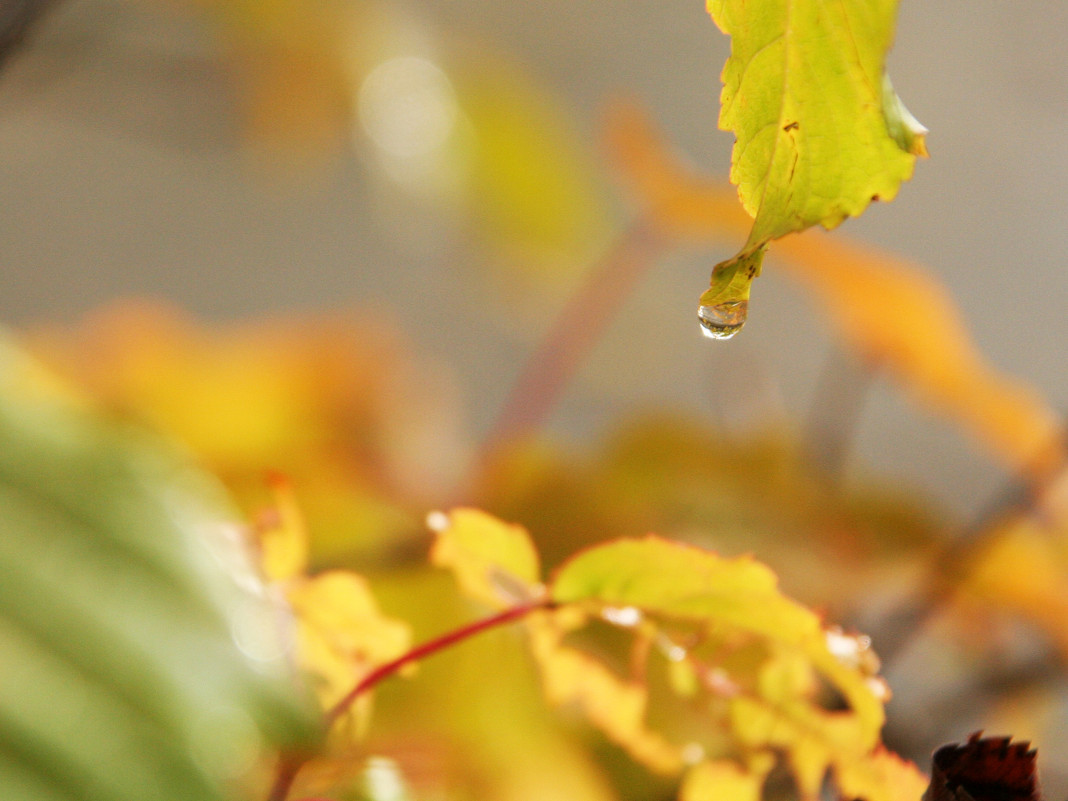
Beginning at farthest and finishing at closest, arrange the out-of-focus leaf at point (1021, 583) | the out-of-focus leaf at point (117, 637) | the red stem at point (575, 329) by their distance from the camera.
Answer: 1. the red stem at point (575, 329)
2. the out-of-focus leaf at point (1021, 583)
3. the out-of-focus leaf at point (117, 637)

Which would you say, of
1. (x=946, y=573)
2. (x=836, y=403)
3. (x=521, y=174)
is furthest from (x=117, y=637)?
(x=836, y=403)

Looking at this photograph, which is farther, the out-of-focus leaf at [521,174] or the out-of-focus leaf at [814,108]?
the out-of-focus leaf at [521,174]

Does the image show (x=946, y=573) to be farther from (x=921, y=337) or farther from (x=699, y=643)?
(x=699, y=643)

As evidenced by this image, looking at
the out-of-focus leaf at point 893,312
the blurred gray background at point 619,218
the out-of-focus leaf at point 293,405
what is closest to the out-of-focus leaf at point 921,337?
the out-of-focus leaf at point 893,312

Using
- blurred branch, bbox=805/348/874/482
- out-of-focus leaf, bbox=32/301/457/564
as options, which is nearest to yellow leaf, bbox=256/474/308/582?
out-of-focus leaf, bbox=32/301/457/564

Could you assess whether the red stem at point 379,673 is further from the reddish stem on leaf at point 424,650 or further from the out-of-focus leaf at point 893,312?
the out-of-focus leaf at point 893,312

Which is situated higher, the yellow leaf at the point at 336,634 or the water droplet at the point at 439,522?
the water droplet at the point at 439,522

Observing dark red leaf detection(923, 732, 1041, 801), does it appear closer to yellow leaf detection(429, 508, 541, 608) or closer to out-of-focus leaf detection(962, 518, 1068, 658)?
yellow leaf detection(429, 508, 541, 608)

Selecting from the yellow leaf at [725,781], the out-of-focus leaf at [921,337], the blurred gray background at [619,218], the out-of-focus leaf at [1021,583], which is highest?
the blurred gray background at [619,218]
